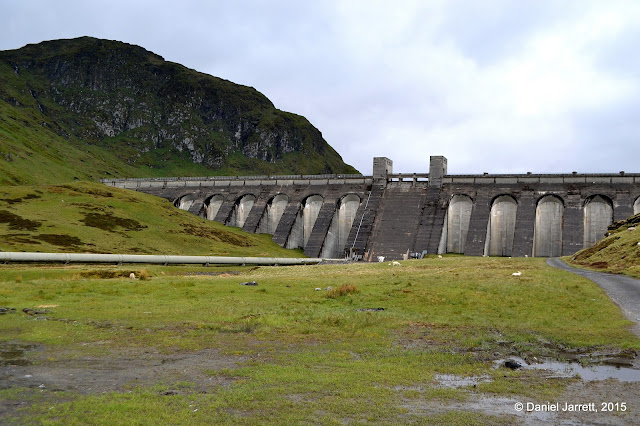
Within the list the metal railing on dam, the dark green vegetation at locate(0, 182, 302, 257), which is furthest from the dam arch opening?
the dark green vegetation at locate(0, 182, 302, 257)

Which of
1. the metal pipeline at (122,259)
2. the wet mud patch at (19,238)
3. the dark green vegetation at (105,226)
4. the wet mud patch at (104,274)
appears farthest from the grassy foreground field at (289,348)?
the dark green vegetation at (105,226)

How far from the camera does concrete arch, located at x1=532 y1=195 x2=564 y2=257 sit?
10025cm

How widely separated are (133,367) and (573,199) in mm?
99072

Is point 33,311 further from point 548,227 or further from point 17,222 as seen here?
point 548,227

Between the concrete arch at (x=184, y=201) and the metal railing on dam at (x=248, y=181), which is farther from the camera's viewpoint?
the concrete arch at (x=184, y=201)

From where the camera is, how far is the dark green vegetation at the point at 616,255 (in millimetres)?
47378

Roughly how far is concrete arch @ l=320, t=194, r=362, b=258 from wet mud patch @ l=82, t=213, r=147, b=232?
132 ft

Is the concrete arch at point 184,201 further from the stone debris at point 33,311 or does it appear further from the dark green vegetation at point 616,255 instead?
the stone debris at point 33,311

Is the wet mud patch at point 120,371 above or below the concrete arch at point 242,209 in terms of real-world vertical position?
below

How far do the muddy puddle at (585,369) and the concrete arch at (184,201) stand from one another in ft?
405

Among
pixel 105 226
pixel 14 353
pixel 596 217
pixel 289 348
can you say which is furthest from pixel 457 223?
pixel 14 353

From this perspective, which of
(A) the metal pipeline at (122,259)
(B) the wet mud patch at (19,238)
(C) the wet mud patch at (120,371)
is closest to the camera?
(C) the wet mud patch at (120,371)

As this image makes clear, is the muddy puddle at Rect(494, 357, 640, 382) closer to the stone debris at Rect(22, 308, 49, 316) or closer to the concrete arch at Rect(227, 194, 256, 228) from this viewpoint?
the stone debris at Rect(22, 308, 49, 316)

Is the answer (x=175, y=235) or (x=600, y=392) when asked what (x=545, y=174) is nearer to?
(x=175, y=235)
